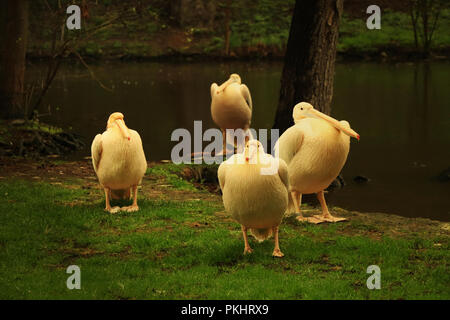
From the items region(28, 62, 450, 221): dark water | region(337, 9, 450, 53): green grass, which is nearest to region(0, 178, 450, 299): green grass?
region(28, 62, 450, 221): dark water

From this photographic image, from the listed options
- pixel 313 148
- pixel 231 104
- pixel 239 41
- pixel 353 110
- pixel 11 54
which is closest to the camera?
pixel 313 148

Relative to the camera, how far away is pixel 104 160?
7.56 m

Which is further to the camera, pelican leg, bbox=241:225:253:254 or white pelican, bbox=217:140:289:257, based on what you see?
pelican leg, bbox=241:225:253:254

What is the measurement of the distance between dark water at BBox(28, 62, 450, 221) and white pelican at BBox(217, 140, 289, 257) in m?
4.48

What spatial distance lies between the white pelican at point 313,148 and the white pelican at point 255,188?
131 cm

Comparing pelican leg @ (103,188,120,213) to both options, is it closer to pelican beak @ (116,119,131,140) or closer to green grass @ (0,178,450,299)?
green grass @ (0,178,450,299)

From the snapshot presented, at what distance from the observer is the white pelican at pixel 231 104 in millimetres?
12008

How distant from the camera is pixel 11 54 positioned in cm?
1365

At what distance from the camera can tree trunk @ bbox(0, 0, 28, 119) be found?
537 inches

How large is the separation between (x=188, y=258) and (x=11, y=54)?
30.4ft

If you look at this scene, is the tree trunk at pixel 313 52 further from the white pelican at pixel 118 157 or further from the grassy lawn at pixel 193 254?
the white pelican at pixel 118 157

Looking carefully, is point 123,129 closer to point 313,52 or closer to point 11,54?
point 313,52

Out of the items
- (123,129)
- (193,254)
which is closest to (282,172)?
(193,254)
